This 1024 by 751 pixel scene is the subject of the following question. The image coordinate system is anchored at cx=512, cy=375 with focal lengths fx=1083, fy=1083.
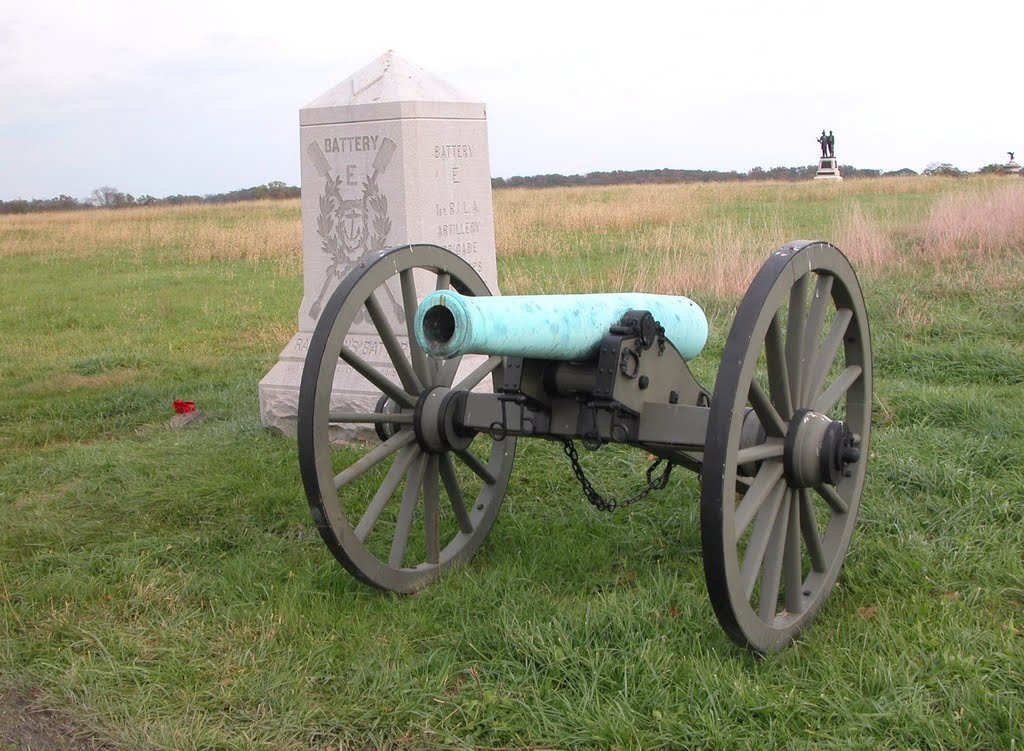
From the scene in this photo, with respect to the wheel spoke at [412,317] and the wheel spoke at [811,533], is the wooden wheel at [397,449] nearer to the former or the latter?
the wheel spoke at [412,317]

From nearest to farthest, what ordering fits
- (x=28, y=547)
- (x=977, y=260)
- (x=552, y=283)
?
1. (x=28, y=547)
2. (x=977, y=260)
3. (x=552, y=283)

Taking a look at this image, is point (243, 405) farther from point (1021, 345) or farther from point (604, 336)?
point (1021, 345)

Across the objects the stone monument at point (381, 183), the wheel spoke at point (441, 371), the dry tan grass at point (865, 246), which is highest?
the stone monument at point (381, 183)

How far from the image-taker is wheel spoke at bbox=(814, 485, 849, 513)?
374cm

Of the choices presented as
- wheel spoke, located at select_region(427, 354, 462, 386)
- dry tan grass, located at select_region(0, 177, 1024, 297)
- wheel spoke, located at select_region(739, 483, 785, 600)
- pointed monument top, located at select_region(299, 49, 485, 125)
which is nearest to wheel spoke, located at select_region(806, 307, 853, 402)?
wheel spoke, located at select_region(739, 483, 785, 600)

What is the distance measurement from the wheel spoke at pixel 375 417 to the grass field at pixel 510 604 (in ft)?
2.19

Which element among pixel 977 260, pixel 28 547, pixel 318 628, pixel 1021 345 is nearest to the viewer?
pixel 318 628

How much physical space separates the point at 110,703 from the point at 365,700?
0.83 m

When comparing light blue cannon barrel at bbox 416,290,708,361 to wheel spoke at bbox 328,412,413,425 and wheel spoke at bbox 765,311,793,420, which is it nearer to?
wheel spoke at bbox 765,311,793,420

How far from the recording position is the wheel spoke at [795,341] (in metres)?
3.49

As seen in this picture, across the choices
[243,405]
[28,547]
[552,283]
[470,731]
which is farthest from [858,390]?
[552,283]

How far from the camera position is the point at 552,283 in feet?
40.4

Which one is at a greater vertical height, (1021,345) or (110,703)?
(1021,345)

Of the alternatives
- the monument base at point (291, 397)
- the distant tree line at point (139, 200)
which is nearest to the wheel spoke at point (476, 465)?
the monument base at point (291, 397)
